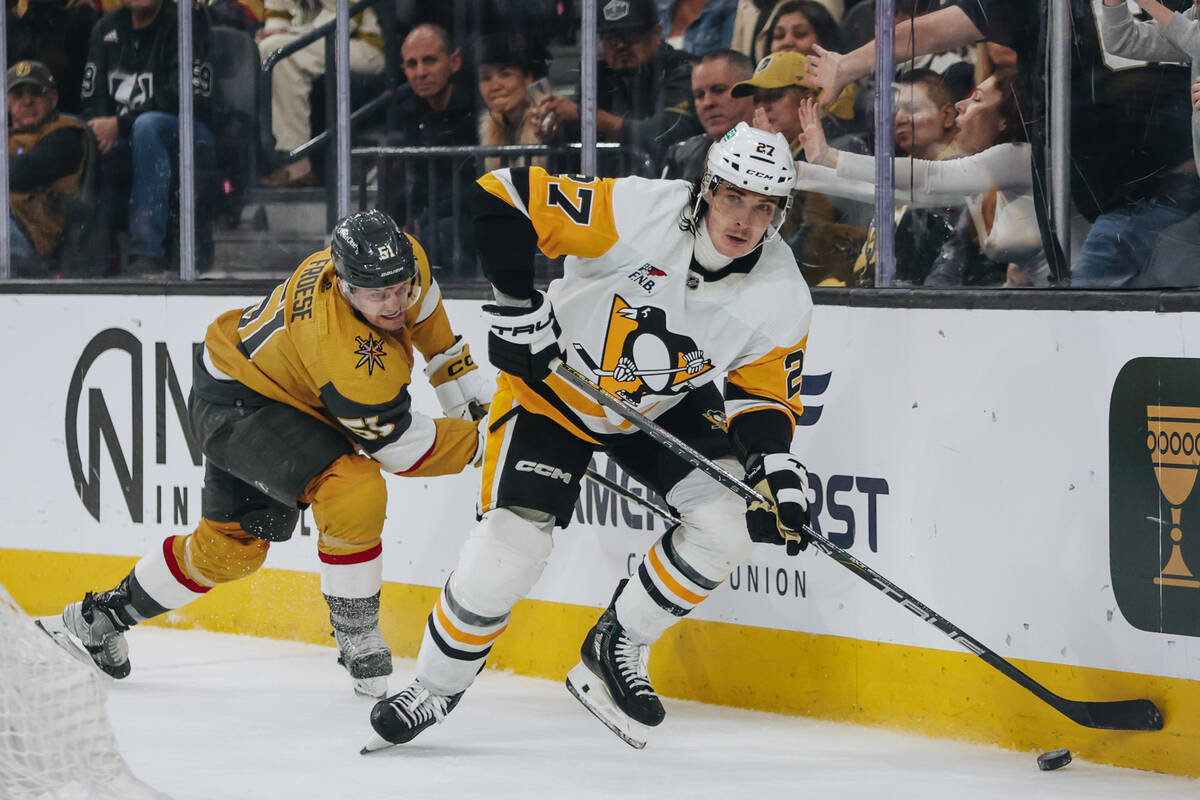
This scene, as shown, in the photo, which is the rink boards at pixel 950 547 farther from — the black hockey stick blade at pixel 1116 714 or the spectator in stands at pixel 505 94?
the spectator in stands at pixel 505 94

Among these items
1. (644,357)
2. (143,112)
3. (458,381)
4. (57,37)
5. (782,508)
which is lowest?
(782,508)

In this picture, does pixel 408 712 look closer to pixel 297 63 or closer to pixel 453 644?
pixel 453 644

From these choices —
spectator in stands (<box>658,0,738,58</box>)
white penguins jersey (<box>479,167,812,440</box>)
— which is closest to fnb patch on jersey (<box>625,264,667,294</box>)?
white penguins jersey (<box>479,167,812,440</box>)

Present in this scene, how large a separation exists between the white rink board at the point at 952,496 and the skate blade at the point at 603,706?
17.5 inches

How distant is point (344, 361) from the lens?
125 inches

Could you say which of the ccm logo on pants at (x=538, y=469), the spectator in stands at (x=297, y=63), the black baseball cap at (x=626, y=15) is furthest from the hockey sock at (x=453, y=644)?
the spectator in stands at (x=297, y=63)

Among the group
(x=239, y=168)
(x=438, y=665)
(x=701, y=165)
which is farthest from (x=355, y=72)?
(x=438, y=665)

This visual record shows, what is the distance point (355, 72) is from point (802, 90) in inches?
49.9

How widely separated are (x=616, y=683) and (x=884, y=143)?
1217 millimetres

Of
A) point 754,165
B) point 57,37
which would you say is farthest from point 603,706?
point 57,37

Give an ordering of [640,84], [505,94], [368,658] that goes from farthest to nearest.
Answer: [505,94]
[640,84]
[368,658]

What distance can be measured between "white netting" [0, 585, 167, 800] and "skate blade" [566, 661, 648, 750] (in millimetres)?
963

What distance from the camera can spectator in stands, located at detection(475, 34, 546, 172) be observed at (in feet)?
13.0

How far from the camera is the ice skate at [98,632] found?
3.64 meters
